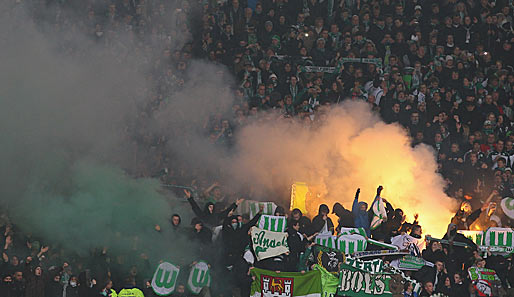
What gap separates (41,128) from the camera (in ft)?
37.5

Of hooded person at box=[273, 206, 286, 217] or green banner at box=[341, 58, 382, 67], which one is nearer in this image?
hooded person at box=[273, 206, 286, 217]

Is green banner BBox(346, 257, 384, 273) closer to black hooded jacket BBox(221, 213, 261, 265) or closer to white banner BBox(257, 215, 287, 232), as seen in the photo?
white banner BBox(257, 215, 287, 232)

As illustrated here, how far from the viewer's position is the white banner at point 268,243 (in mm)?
9484

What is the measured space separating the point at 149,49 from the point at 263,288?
512 centimetres

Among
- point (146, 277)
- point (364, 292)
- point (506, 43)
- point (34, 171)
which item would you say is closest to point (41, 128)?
point (34, 171)

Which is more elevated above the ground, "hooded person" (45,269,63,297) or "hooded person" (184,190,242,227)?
"hooded person" (184,190,242,227)

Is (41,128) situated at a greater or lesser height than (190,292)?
greater

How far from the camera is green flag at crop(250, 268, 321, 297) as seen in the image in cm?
933

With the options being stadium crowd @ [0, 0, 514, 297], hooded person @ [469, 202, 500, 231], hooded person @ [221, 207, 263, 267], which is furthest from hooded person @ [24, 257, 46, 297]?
hooded person @ [469, 202, 500, 231]

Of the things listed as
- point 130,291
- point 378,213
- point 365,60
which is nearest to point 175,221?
point 130,291

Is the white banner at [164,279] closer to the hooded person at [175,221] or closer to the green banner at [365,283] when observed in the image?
the hooded person at [175,221]

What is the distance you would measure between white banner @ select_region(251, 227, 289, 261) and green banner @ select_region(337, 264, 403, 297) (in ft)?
2.39

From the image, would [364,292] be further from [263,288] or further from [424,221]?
[424,221]

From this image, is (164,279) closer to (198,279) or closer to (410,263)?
(198,279)
